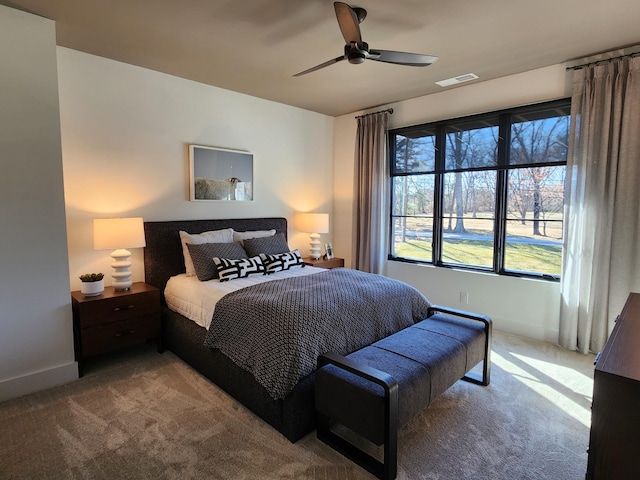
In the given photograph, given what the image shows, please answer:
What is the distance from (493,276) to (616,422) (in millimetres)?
2983

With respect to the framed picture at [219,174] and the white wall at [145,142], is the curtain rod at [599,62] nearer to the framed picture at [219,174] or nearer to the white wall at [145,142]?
the white wall at [145,142]

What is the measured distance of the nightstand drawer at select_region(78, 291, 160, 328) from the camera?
289cm

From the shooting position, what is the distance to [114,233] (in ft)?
10.0

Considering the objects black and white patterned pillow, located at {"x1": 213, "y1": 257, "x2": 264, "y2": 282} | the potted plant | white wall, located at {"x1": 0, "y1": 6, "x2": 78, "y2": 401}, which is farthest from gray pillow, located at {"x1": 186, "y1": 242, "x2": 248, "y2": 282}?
white wall, located at {"x1": 0, "y1": 6, "x2": 78, "y2": 401}

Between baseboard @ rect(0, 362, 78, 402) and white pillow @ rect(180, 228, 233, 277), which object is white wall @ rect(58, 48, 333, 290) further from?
baseboard @ rect(0, 362, 78, 402)

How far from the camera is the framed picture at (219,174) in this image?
394 cm

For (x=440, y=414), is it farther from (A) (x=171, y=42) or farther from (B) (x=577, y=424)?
(A) (x=171, y=42)

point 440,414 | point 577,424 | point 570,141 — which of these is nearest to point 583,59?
point 570,141

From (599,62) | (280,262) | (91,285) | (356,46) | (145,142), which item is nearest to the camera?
(356,46)

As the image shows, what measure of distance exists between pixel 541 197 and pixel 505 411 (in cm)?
234

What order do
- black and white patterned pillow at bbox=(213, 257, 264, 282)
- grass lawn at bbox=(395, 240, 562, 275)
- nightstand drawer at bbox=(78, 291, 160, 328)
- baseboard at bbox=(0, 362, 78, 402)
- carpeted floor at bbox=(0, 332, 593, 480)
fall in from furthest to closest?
1. grass lawn at bbox=(395, 240, 562, 275)
2. black and white patterned pillow at bbox=(213, 257, 264, 282)
3. nightstand drawer at bbox=(78, 291, 160, 328)
4. baseboard at bbox=(0, 362, 78, 402)
5. carpeted floor at bbox=(0, 332, 593, 480)

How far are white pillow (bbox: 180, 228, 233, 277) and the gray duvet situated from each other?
0.98 metres

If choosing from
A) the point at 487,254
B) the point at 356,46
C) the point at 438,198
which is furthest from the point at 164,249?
the point at 487,254

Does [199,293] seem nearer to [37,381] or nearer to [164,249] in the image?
[164,249]
